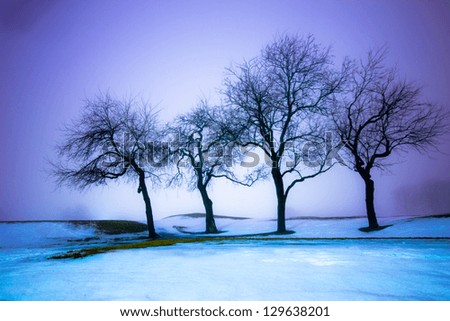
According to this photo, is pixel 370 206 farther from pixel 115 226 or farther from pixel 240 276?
pixel 115 226

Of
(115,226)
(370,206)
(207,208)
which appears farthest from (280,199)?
(115,226)

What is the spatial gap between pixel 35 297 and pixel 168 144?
49.5 ft

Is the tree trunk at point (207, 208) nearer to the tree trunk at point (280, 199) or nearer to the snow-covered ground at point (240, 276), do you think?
the tree trunk at point (280, 199)

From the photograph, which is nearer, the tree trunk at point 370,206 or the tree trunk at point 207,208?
the tree trunk at point 370,206

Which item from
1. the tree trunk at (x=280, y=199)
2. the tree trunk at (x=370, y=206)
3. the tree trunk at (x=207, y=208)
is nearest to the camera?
the tree trunk at (x=370, y=206)

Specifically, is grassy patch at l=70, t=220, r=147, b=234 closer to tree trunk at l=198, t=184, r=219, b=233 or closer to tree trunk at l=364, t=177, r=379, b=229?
tree trunk at l=198, t=184, r=219, b=233

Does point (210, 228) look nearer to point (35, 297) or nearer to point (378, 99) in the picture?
point (378, 99)

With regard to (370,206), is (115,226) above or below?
below

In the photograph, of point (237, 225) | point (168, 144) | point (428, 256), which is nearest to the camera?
point (428, 256)

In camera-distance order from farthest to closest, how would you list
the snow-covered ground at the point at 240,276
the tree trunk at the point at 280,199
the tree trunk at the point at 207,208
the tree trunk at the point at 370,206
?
the tree trunk at the point at 207,208, the tree trunk at the point at 280,199, the tree trunk at the point at 370,206, the snow-covered ground at the point at 240,276

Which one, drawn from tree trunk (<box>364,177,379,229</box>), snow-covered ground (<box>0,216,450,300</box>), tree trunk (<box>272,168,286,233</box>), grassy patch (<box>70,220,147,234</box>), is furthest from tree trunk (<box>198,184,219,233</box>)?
snow-covered ground (<box>0,216,450,300</box>)

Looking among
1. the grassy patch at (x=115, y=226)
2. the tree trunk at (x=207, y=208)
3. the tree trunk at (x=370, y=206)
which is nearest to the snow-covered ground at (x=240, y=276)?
the tree trunk at (x=370, y=206)
